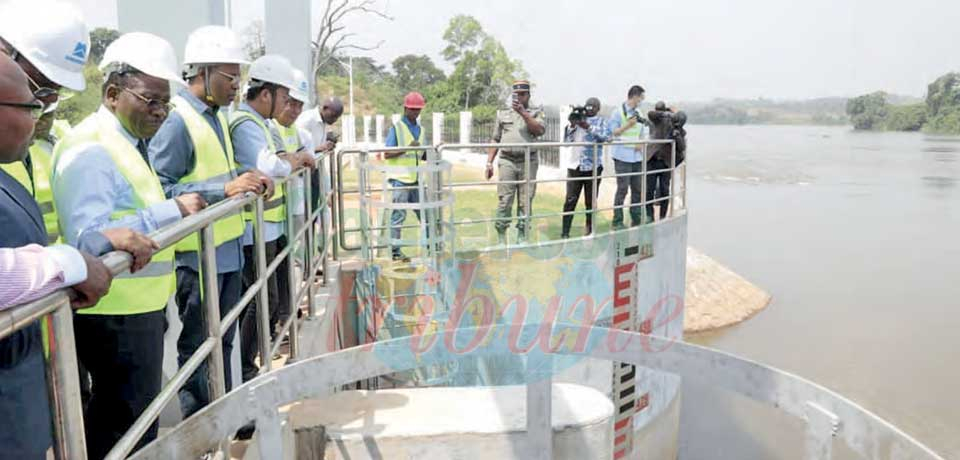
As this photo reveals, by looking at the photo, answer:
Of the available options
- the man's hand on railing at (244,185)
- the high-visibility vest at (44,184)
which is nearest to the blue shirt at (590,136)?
the man's hand on railing at (244,185)

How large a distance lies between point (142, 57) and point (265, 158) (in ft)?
3.27

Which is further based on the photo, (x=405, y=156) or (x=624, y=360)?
(x=405, y=156)

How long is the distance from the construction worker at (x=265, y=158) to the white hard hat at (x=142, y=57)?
3.13 feet

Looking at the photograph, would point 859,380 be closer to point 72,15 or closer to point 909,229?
point 72,15

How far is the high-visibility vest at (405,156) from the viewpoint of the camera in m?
5.57

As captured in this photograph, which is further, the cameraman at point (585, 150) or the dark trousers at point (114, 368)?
the cameraman at point (585, 150)

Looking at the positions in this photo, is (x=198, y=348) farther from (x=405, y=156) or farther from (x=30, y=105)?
(x=405, y=156)

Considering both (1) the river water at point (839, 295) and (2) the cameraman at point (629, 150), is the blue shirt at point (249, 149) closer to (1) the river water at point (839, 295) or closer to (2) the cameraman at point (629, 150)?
(2) the cameraman at point (629, 150)

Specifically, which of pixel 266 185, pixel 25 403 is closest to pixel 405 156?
pixel 266 185

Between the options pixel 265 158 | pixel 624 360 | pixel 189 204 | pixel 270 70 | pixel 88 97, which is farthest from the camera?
pixel 88 97

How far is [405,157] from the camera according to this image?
5.66m

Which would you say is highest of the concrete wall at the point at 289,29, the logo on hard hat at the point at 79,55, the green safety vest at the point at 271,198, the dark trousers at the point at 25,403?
the concrete wall at the point at 289,29

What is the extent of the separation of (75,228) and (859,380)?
14208 millimetres

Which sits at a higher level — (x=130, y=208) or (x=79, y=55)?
(x=79, y=55)
